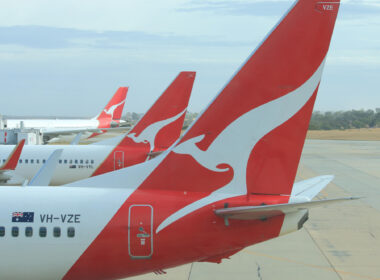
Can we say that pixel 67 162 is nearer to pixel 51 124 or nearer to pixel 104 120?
pixel 51 124

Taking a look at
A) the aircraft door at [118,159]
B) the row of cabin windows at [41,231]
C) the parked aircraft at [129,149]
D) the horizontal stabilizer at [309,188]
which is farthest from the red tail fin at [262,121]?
the aircraft door at [118,159]

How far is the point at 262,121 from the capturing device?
8352 millimetres

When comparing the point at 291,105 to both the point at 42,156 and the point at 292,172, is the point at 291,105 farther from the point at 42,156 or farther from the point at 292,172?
the point at 42,156

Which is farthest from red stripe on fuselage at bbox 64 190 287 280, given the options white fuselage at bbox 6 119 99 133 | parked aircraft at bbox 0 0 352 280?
white fuselage at bbox 6 119 99 133

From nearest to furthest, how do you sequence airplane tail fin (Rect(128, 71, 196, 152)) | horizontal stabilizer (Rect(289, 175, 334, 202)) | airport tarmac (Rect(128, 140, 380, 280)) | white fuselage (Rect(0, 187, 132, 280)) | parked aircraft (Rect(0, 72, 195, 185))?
1. white fuselage (Rect(0, 187, 132, 280))
2. horizontal stabilizer (Rect(289, 175, 334, 202))
3. airport tarmac (Rect(128, 140, 380, 280))
4. airplane tail fin (Rect(128, 71, 196, 152))
5. parked aircraft (Rect(0, 72, 195, 185))

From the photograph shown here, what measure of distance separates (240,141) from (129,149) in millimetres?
14492

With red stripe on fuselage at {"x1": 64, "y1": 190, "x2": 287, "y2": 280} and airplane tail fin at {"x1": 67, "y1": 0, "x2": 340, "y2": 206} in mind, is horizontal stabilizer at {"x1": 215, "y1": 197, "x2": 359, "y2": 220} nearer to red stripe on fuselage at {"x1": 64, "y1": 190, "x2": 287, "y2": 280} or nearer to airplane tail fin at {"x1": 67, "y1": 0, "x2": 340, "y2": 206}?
red stripe on fuselage at {"x1": 64, "y1": 190, "x2": 287, "y2": 280}

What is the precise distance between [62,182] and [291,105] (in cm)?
1692

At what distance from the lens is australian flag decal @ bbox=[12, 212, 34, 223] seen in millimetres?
8203

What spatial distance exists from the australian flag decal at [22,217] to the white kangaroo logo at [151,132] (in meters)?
13.9

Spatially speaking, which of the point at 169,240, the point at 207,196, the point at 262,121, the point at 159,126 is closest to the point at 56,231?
the point at 169,240

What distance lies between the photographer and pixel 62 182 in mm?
23156

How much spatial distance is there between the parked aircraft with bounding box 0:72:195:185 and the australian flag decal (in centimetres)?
1372

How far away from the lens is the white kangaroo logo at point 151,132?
71.9ft
